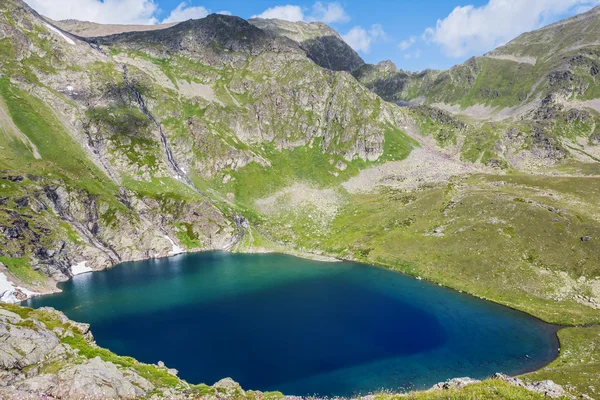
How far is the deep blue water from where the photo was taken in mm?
56000

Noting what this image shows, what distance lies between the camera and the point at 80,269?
116062 mm

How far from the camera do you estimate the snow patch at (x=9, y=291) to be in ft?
284

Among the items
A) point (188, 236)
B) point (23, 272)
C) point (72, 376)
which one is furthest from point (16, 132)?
point (72, 376)

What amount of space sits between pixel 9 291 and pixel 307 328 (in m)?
75.6

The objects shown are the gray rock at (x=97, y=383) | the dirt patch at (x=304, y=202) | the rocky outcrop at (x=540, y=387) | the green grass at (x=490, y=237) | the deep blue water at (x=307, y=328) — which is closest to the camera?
the rocky outcrop at (x=540, y=387)

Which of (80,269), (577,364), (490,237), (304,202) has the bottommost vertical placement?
(577,364)

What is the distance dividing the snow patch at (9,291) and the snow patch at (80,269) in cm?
2064

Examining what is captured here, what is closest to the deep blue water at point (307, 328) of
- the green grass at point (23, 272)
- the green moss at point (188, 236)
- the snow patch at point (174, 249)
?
the green grass at point (23, 272)

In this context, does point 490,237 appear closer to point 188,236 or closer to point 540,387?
point 540,387

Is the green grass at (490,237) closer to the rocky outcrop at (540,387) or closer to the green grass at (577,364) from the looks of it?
the green grass at (577,364)

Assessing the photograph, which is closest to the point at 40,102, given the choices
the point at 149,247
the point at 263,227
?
the point at 149,247

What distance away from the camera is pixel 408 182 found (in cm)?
18212

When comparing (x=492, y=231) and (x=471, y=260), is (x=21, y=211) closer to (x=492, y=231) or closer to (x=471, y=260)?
(x=471, y=260)

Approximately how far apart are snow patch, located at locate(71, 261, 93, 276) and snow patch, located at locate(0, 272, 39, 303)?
67.7 feet
